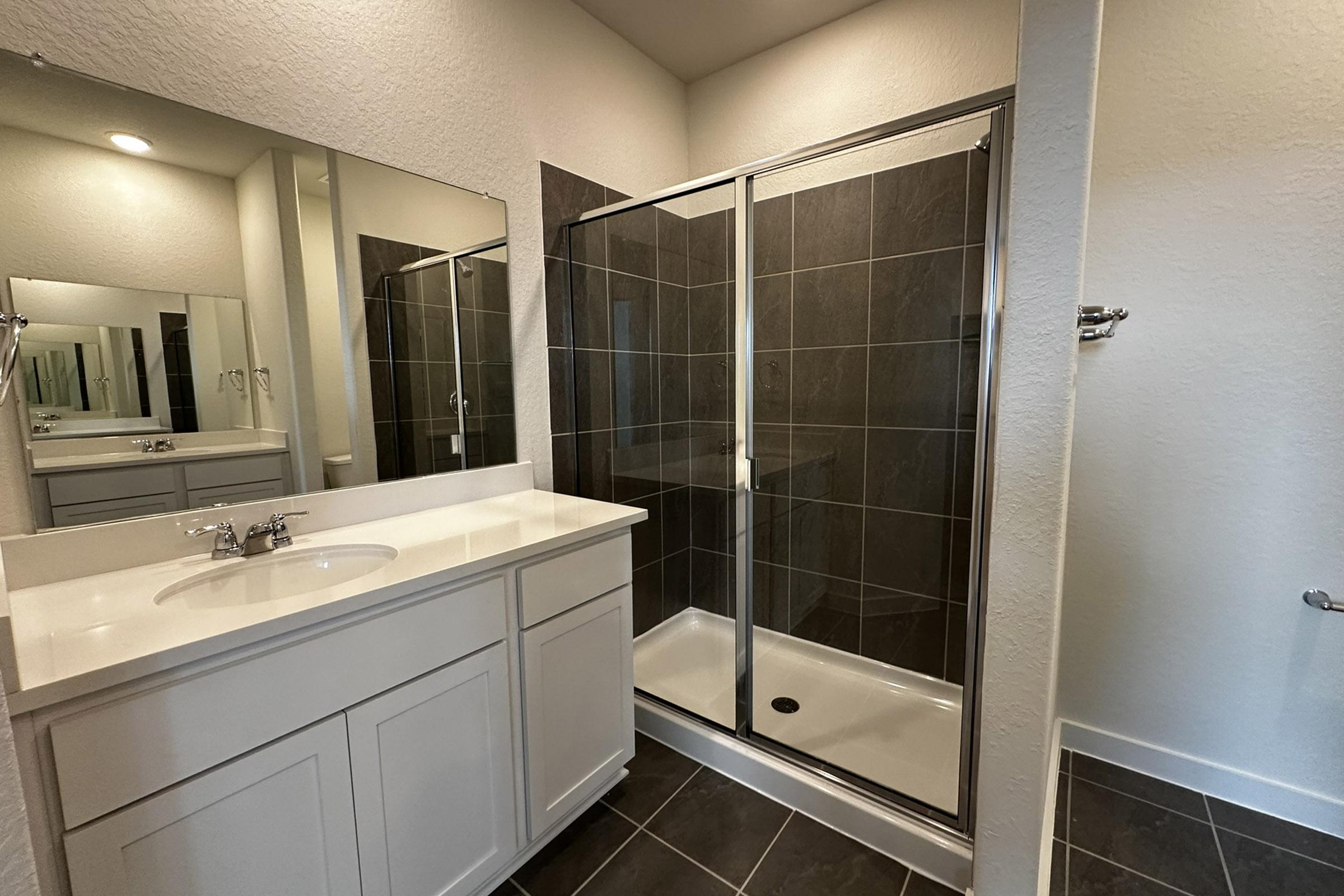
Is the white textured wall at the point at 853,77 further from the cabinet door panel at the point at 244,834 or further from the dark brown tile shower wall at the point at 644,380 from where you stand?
the cabinet door panel at the point at 244,834

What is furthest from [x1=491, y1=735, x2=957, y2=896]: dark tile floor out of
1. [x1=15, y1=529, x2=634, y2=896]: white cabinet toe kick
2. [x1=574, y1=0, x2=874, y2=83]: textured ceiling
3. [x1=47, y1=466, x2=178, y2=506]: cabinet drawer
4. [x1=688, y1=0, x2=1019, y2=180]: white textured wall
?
[x1=574, y1=0, x2=874, y2=83]: textured ceiling

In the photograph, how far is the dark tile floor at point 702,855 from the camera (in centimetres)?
133

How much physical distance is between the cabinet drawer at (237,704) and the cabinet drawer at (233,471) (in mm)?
630

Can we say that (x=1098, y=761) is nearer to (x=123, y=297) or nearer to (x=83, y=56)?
(x=123, y=297)

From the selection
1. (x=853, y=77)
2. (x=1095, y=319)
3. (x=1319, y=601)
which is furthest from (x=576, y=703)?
(x=853, y=77)

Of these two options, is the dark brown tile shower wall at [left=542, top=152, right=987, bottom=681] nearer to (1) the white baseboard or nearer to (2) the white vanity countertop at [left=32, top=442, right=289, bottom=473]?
(1) the white baseboard

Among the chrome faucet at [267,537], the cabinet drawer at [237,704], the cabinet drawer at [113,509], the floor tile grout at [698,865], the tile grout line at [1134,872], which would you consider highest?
the cabinet drawer at [113,509]

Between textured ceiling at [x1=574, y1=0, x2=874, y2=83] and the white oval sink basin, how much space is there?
2.11 m

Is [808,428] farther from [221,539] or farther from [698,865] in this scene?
[221,539]

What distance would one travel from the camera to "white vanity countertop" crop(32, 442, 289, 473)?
1.08 metres

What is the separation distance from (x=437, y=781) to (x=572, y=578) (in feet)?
1.66

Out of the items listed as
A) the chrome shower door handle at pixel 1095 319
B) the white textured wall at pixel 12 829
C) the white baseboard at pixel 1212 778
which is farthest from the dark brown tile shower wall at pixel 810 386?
the white textured wall at pixel 12 829

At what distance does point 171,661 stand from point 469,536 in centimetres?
62

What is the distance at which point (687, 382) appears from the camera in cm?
243
